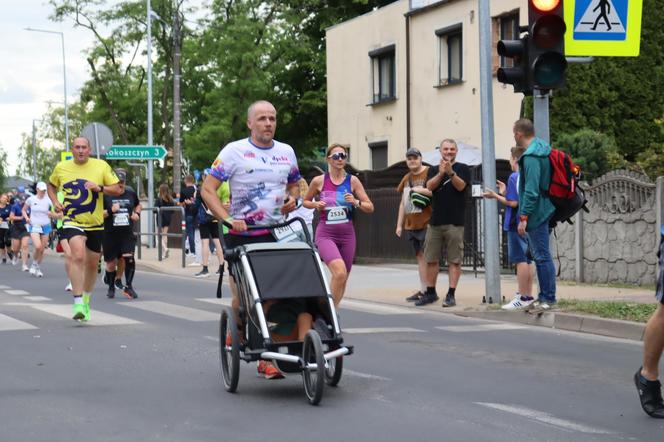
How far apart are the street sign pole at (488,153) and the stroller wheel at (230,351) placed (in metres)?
6.36

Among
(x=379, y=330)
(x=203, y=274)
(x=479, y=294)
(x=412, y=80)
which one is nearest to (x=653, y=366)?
(x=379, y=330)

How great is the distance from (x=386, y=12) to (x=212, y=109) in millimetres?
15831

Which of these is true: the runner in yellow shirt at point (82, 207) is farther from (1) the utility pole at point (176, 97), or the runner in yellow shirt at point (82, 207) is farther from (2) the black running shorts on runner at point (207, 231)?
(1) the utility pole at point (176, 97)

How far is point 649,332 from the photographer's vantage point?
22.4 ft

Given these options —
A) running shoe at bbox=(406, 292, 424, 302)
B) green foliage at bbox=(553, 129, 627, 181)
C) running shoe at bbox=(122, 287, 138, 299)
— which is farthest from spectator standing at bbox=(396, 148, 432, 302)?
green foliage at bbox=(553, 129, 627, 181)

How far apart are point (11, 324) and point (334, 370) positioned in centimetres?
557

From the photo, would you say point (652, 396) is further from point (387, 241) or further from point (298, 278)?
point (387, 241)

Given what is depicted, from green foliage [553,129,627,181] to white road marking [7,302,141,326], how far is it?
1114 cm

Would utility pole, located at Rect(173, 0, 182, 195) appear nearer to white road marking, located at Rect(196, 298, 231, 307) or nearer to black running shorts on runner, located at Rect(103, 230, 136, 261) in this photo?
black running shorts on runner, located at Rect(103, 230, 136, 261)

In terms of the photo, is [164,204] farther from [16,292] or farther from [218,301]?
[218,301]

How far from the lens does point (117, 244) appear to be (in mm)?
17141

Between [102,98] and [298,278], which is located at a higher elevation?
[102,98]

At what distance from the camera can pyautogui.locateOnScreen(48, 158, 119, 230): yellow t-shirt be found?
1249cm

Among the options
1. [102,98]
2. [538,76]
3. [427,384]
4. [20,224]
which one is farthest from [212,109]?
[427,384]
